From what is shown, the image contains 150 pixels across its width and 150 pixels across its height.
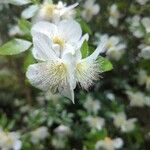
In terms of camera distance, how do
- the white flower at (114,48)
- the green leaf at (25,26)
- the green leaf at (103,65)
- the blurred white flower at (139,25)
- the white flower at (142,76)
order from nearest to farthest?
the green leaf at (103,65)
the green leaf at (25,26)
the blurred white flower at (139,25)
the white flower at (114,48)
the white flower at (142,76)

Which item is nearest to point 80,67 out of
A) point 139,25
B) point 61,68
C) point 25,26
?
point 61,68

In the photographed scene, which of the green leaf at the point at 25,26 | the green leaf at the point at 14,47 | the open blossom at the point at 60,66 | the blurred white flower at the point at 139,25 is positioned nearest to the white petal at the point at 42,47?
the open blossom at the point at 60,66

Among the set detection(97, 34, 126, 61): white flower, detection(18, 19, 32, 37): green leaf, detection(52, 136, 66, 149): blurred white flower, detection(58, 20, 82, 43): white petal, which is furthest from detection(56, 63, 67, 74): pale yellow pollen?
detection(52, 136, 66, 149): blurred white flower

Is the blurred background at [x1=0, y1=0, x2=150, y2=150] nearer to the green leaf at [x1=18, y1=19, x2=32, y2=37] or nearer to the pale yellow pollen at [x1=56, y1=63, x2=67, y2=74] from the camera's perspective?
the green leaf at [x1=18, y1=19, x2=32, y2=37]

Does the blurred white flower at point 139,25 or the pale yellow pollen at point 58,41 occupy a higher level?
the pale yellow pollen at point 58,41

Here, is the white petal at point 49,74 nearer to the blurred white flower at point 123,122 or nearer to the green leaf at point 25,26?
the green leaf at point 25,26

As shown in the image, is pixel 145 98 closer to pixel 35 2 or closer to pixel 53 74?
pixel 35 2

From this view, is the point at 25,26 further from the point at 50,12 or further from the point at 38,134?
the point at 38,134

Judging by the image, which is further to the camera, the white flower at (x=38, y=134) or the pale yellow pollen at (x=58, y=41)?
the white flower at (x=38, y=134)
